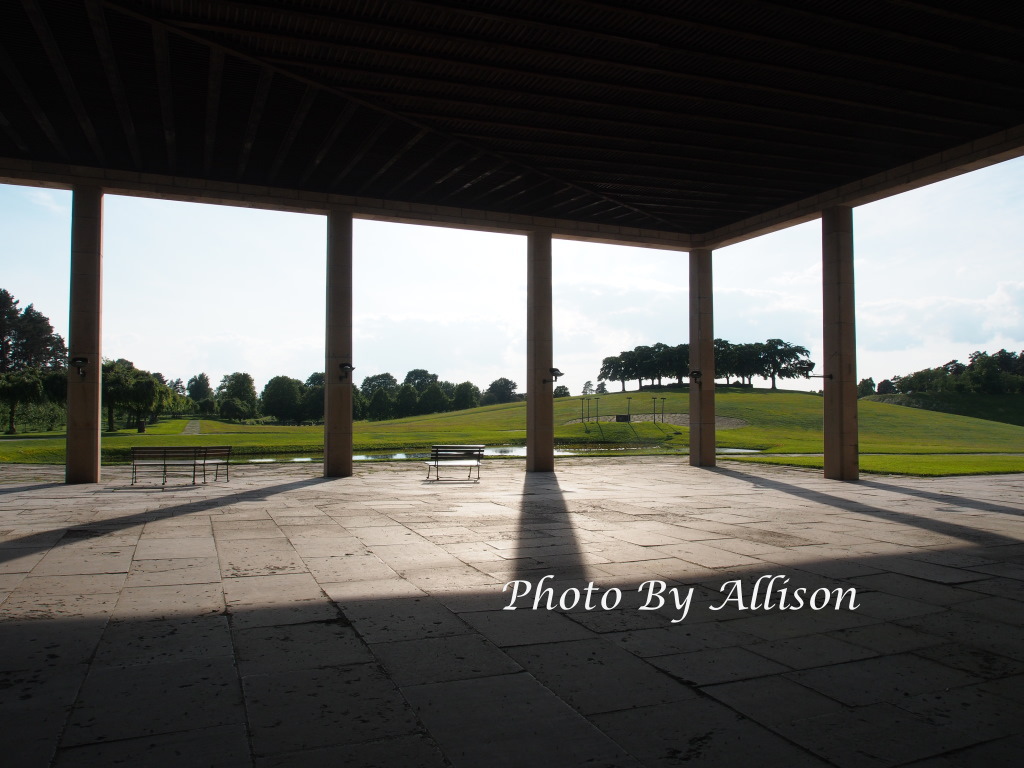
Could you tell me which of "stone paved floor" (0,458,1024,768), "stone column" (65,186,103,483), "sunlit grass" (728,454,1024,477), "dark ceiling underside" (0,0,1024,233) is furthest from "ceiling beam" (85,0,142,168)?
"sunlit grass" (728,454,1024,477)

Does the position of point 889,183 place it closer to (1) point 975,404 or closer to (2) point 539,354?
(2) point 539,354

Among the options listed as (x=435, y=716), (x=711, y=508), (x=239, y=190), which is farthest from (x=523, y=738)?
(x=239, y=190)

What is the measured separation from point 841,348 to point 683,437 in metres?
26.9

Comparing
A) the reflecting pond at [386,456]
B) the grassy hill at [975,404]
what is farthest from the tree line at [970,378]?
the reflecting pond at [386,456]

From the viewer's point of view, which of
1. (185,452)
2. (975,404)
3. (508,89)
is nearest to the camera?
(508,89)

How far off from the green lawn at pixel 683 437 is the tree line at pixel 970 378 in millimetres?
35121

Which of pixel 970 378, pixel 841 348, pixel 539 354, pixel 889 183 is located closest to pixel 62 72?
pixel 539 354

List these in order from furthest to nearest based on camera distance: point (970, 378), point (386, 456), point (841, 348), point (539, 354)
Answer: point (970, 378) → point (386, 456) → point (539, 354) → point (841, 348)

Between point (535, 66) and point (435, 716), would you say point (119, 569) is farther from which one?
point (535, 66)

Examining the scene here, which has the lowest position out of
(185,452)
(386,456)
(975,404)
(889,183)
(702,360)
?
(386,456)

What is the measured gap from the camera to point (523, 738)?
357 cm

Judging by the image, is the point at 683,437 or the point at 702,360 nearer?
the point at 702,360

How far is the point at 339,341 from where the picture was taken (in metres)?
19.4

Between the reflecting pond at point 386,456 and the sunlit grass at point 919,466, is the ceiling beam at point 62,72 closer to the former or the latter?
the reflecting pond at point 386,456
